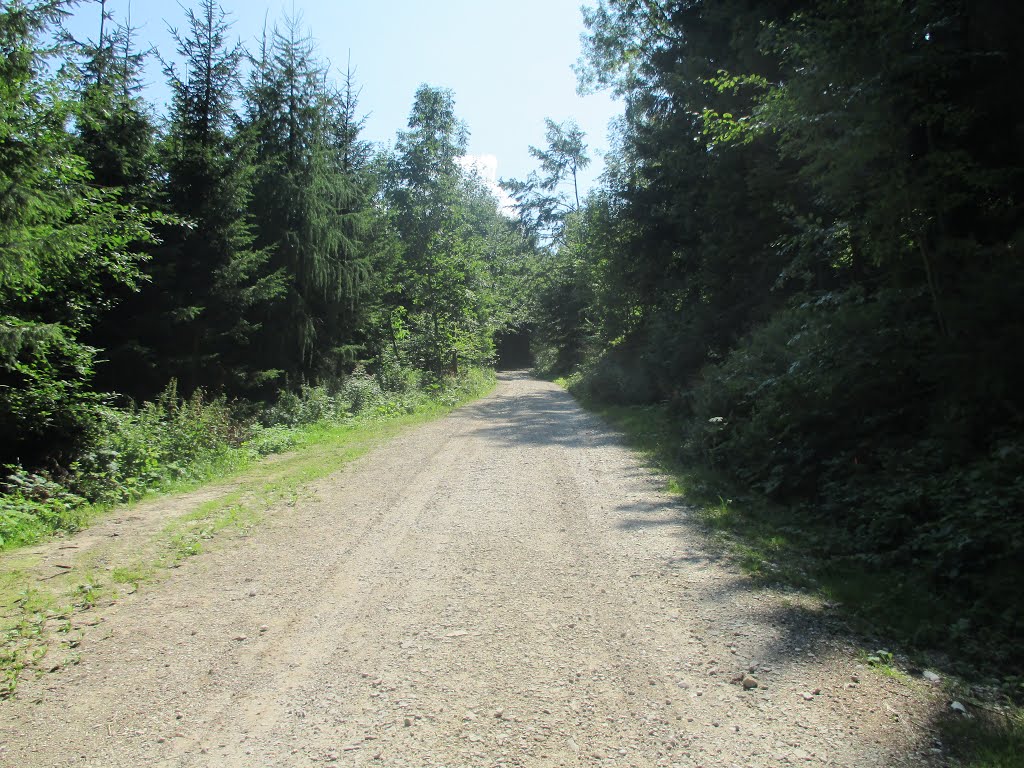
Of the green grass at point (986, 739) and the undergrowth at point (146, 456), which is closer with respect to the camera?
the green grass at point (986, 739)

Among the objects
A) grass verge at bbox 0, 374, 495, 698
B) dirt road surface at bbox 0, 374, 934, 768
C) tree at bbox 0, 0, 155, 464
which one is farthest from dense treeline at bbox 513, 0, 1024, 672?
tree at bbox 0, 0, 155, 464

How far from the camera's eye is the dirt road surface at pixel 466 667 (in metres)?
2.98

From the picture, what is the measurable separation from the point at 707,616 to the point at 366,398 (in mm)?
15683

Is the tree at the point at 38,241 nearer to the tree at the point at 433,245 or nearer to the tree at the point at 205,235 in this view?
the tree at the point at 205,235

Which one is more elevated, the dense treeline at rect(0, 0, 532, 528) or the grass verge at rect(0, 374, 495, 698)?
the dense treeline at rect(0, 0, 532, 528)

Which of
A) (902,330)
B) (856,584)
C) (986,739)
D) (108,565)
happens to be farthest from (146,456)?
(902,330)

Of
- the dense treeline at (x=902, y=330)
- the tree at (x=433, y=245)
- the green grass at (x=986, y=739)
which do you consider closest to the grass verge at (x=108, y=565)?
the green grass at (x=986, y=739)

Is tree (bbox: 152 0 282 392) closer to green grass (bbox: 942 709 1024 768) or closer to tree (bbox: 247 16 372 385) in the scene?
tree (bbox: 247 16 372 385)

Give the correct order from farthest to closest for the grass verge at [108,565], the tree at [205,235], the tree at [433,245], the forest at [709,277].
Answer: the tree at [433,245], the tree at [205,235], the forest at [709,277], the grass verge at [108,565]

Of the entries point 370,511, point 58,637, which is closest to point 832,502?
point 370,511

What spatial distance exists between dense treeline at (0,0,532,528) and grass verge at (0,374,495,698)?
1.50 m

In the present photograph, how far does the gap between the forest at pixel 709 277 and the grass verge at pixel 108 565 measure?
3.65 ft

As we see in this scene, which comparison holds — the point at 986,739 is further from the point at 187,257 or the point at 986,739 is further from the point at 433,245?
the point at 433,245

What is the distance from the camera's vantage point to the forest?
5918 mm
